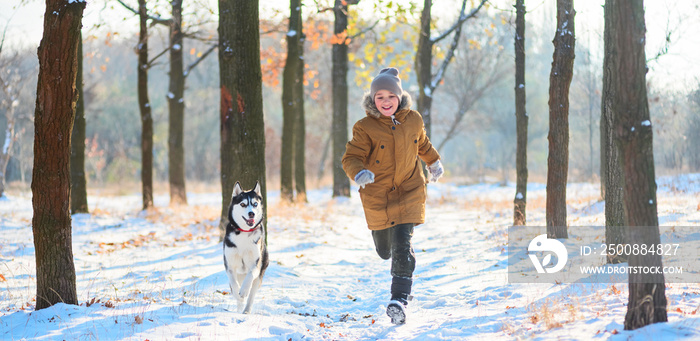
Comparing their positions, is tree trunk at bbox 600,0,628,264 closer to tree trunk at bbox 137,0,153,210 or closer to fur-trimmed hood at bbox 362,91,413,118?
fur-trimmed hood at bbox 362,91,413,118

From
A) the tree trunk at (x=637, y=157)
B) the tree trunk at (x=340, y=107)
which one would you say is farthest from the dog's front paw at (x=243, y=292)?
the tree trunk at (x=340, y=107)

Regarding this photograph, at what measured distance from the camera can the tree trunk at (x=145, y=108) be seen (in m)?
14.6

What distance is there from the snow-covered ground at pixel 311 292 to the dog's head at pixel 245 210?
89 centimetres

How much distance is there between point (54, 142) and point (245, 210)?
1813mm

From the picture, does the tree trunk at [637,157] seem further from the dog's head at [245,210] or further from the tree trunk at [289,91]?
the tree trunk at [289,91]

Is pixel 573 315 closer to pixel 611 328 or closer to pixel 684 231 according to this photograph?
pixel 611 328

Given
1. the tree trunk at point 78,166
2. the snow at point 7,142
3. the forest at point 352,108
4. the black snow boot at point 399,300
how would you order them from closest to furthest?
the black snow boot at point 399,300, the tree trunk at point 78,166, the snow at point 7,142, the forest at point 352,108

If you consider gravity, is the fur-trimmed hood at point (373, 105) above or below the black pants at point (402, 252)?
above

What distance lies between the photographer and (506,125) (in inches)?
1789

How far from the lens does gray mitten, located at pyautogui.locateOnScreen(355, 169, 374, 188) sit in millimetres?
4809

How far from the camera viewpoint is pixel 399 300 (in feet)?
16.6

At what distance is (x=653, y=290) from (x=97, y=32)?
15.0 metres

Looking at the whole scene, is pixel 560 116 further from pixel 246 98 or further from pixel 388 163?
pixel 246 98

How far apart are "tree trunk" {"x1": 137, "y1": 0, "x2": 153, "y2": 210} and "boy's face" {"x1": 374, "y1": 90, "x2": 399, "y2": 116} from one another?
11160 mm
